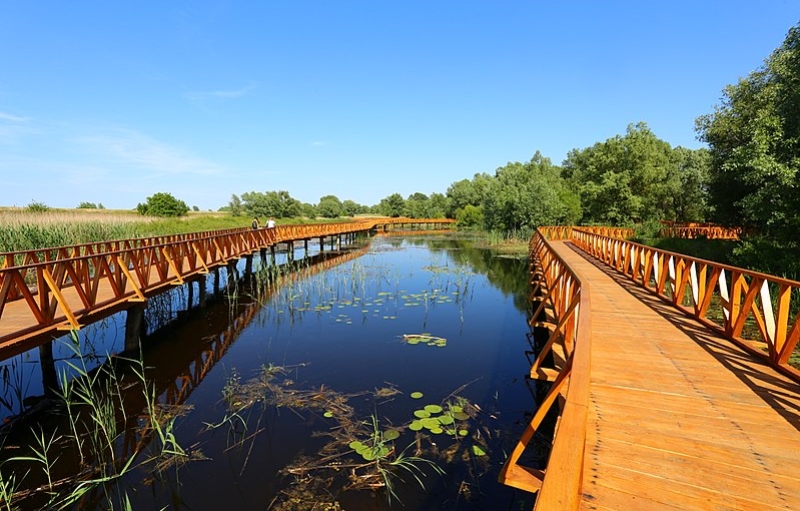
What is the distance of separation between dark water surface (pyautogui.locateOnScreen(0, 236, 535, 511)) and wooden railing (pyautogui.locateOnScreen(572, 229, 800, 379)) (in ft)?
11.0

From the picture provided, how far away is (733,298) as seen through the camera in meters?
6.11

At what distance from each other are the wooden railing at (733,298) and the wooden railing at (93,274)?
9925 millimetres

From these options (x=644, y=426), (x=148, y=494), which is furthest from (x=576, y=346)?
(x=148, y=494)

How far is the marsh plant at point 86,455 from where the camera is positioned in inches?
181

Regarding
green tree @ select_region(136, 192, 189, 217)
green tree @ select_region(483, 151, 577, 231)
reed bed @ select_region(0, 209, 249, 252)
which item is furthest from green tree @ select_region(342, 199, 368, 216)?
reed bed @ select_region(0, 209, 249, 252)

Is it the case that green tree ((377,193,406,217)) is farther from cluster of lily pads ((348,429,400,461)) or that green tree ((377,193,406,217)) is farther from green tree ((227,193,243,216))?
cluster of lily pads ((348,429,400,461))


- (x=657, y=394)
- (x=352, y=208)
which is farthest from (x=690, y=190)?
(x=352, y=208)

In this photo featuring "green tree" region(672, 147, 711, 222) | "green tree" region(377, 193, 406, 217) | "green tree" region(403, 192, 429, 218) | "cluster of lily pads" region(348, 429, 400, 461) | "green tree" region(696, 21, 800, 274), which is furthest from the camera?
"green tree" region(377, 193, 406, 217)

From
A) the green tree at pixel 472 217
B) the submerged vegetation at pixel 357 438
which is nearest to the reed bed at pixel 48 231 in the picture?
the submerged vegetation at pixel 357 438

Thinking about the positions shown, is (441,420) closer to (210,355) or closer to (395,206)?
(210,355)

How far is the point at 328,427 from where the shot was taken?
6137mm

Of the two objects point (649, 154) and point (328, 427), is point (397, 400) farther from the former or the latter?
point (649, 154)

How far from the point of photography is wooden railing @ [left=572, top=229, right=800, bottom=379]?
4941mm

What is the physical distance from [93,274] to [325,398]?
26.3 ft
